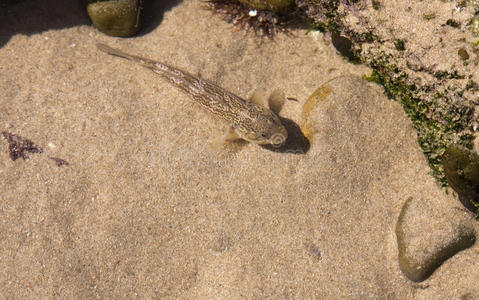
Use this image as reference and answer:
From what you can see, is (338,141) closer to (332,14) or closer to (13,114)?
(332,14)

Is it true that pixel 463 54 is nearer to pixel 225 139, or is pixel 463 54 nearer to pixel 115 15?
pixel 225 139

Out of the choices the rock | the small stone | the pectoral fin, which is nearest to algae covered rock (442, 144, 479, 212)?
the rock

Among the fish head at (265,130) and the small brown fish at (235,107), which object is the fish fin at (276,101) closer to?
the small brown fish at (235,107)

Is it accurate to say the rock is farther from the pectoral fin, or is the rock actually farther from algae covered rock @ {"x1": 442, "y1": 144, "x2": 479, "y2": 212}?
the pectoral fin

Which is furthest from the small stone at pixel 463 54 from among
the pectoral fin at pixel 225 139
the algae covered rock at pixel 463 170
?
the pectoral fin at pixel 225 139

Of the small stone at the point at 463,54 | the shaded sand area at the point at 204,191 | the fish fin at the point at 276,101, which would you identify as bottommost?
the shaded sand area at the point at 204,191

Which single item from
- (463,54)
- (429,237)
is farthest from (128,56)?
(429,237)
